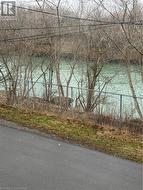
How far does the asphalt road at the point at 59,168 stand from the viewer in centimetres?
710

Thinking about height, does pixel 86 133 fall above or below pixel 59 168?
above

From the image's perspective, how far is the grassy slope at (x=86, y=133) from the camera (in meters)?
9.32

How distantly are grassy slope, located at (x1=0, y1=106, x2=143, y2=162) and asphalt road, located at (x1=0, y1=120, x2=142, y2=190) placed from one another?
0.44 metres

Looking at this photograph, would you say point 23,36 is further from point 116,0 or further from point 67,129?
point 67,129

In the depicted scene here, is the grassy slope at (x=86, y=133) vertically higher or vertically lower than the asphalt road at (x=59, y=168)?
higher

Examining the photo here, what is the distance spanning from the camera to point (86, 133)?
1085cm

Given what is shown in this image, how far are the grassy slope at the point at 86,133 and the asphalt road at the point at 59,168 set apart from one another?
0.44 meters

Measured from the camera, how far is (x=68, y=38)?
78.4ft

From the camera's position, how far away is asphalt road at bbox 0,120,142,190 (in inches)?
280

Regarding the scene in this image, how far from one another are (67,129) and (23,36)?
39.7 ft

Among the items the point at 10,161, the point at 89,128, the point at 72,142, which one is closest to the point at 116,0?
the point at 89,128

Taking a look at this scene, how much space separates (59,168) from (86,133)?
9.71 ft

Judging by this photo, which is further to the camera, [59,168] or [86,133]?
[86,133]

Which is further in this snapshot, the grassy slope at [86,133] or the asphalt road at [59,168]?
the grassy slope at [86,133]
